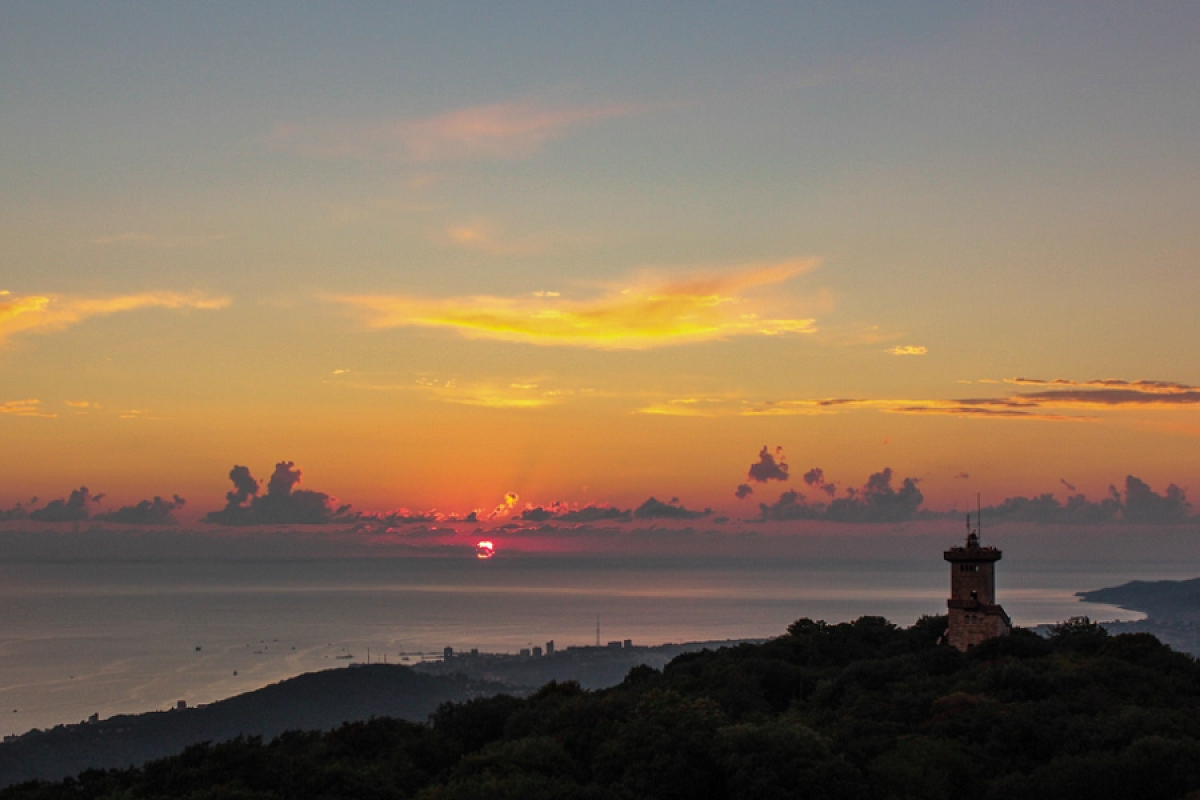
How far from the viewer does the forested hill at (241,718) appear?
90.9m

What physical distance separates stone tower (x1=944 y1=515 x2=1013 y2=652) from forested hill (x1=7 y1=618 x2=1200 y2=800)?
2388 millimetres

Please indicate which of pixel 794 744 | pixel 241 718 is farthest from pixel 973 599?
pixel 241 718

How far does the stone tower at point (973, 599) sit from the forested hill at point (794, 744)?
7.84 feet

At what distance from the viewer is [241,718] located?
346 ft

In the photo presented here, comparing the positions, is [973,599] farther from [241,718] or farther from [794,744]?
[241,718]

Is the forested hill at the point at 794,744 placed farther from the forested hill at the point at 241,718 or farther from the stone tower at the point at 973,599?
the forested hill at the point at 241,718

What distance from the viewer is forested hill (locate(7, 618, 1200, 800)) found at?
28766 mm

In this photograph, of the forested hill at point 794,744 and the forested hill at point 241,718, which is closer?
the forested hill at point 794,744

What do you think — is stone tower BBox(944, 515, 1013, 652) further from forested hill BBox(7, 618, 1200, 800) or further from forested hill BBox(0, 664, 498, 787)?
forested hill BBox(0, 664, 498, 787)

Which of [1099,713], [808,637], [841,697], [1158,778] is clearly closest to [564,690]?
[841,697]

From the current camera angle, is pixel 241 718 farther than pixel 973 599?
Yes

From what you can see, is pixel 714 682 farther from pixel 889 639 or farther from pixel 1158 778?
pixel 1158 778

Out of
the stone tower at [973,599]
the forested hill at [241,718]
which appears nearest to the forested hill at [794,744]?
the stone tower at [973,599]

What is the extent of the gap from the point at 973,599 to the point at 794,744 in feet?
83.6
